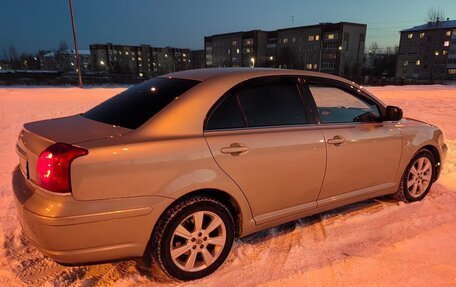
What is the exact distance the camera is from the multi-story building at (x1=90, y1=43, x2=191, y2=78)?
120 m

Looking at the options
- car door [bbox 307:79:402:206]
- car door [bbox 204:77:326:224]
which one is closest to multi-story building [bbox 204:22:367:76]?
car door [bbox 307:79:402:206]

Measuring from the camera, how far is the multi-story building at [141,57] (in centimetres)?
12044

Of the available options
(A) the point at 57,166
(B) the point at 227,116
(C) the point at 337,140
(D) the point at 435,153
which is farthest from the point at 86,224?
(D) the point at 435,153

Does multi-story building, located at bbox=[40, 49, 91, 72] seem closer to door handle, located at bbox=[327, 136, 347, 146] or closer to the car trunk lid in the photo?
the car trunk lid

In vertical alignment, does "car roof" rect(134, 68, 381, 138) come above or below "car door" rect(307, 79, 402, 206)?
above

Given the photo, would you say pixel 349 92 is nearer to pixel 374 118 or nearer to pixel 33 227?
pixel 374 118

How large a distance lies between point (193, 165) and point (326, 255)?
1.56 metres

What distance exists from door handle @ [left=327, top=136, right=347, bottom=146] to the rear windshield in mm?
1411

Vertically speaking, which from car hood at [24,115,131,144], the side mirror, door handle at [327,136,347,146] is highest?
car hood at [24,115,131,144]

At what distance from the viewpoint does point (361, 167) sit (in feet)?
12.5

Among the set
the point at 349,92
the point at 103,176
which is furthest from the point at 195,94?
the point at 349,92

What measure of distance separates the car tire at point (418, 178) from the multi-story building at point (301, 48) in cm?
6897

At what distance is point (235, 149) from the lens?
2906mm

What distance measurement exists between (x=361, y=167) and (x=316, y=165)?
69 centimetres
